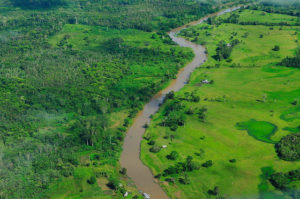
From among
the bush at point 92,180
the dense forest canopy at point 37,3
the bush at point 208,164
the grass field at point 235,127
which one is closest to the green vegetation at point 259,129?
the grass field at point 235,127

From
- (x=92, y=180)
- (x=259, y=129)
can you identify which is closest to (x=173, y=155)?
(x=92, y=180)

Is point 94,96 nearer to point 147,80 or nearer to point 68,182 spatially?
point 147,80

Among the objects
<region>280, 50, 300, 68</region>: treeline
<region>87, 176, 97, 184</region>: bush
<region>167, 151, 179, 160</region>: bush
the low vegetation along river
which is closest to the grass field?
<region>167, 151, 179, 160</region>: bush

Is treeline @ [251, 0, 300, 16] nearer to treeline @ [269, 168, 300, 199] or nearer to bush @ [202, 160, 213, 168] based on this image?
treeline @ [269, 168, 300, 199]

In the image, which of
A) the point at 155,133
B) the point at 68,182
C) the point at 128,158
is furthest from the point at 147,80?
the point at 68,182

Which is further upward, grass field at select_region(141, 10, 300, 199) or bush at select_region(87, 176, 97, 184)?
grass field at select_region(141, 10, 300, 199)

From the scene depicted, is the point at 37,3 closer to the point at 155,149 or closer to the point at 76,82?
the point at 76,82
